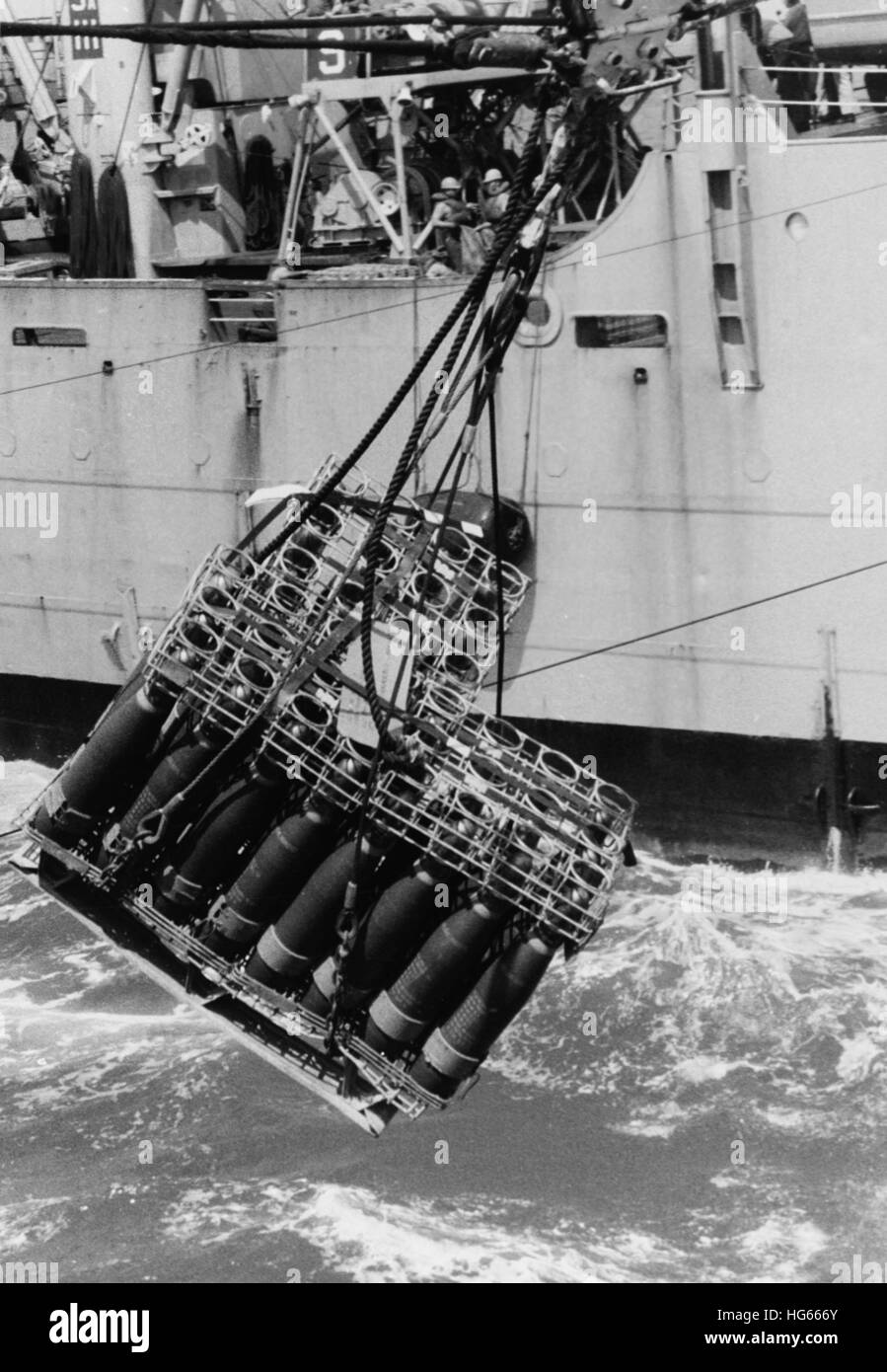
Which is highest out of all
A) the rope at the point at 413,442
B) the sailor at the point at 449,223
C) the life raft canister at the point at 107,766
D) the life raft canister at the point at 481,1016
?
the sailor at the point at 449,223

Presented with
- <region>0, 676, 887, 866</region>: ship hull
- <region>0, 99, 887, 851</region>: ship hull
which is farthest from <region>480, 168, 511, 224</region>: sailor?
<region>0, 676, 887, 866</region>: ship hull

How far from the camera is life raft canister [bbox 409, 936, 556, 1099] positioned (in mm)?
10555

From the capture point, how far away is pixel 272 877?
36.9 ft

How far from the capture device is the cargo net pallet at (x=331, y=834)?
10.6 m

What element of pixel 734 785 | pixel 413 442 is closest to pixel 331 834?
pixel 413 442

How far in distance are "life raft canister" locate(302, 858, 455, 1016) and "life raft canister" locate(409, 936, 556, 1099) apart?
20.5 inches

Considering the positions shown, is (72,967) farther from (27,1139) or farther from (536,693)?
(536,693)

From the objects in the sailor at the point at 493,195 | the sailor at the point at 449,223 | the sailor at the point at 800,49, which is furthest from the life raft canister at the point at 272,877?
the sailor at the point at 800,49

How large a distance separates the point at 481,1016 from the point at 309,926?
1.32 m

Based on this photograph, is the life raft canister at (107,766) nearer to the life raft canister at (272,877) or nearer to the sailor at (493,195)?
the life raft canister at (272,877)

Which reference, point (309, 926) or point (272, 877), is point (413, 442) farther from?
point (309, 926)

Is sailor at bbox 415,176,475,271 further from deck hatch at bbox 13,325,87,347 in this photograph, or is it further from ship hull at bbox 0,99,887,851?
deck hatch at bbox 13,325,87,347

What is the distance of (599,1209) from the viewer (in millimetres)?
12211

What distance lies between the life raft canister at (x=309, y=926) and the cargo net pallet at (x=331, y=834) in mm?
15
